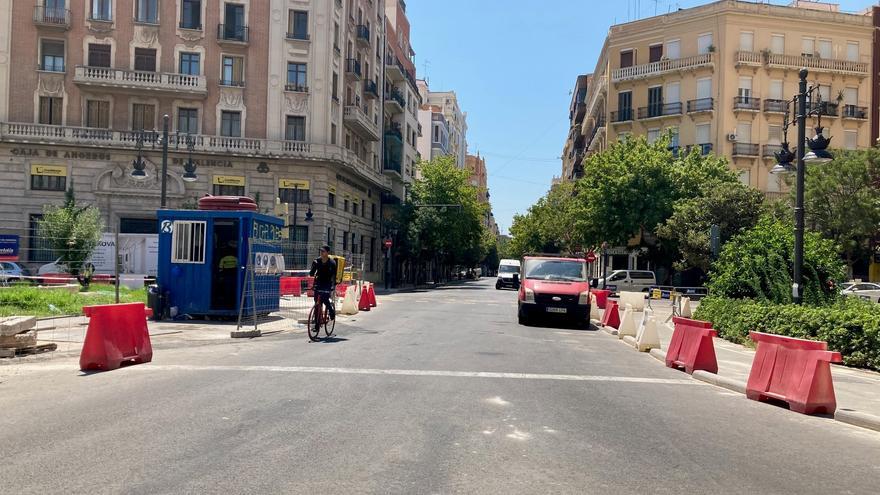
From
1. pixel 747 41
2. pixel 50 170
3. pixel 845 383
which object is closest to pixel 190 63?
pixel 50 170

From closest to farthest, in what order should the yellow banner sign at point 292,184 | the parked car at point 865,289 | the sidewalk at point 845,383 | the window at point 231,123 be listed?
the sidewalk at point 845,383 → the parked car at point 865,289 → the yellow banner sign at point 292,184 → the window at point 231,123

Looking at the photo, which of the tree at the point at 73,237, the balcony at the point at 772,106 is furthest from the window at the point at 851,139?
the tree at the point at 73,237

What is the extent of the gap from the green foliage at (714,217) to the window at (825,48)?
18685 millimetres

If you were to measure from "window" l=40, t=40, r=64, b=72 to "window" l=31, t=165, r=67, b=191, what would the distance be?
5.42 m

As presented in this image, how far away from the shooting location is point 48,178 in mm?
36312

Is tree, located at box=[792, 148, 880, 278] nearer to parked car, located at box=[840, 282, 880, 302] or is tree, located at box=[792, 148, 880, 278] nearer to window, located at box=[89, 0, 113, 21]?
parked car, located at box=[840, 282, 880, 302]

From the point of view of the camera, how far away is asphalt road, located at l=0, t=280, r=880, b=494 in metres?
4.67

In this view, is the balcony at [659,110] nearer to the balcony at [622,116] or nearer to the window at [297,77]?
the balcony at [622,116]

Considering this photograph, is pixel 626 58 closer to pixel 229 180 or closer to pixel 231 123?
pixel 231 123

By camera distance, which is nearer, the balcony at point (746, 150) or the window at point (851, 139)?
the balcony at point (746, 150)

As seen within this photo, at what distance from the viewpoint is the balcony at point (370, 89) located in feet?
157

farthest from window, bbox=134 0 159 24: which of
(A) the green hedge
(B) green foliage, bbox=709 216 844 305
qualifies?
(A) the green hedge

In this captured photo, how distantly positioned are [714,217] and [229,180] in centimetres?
2585

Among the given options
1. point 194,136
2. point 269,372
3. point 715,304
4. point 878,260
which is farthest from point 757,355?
point 878,260
